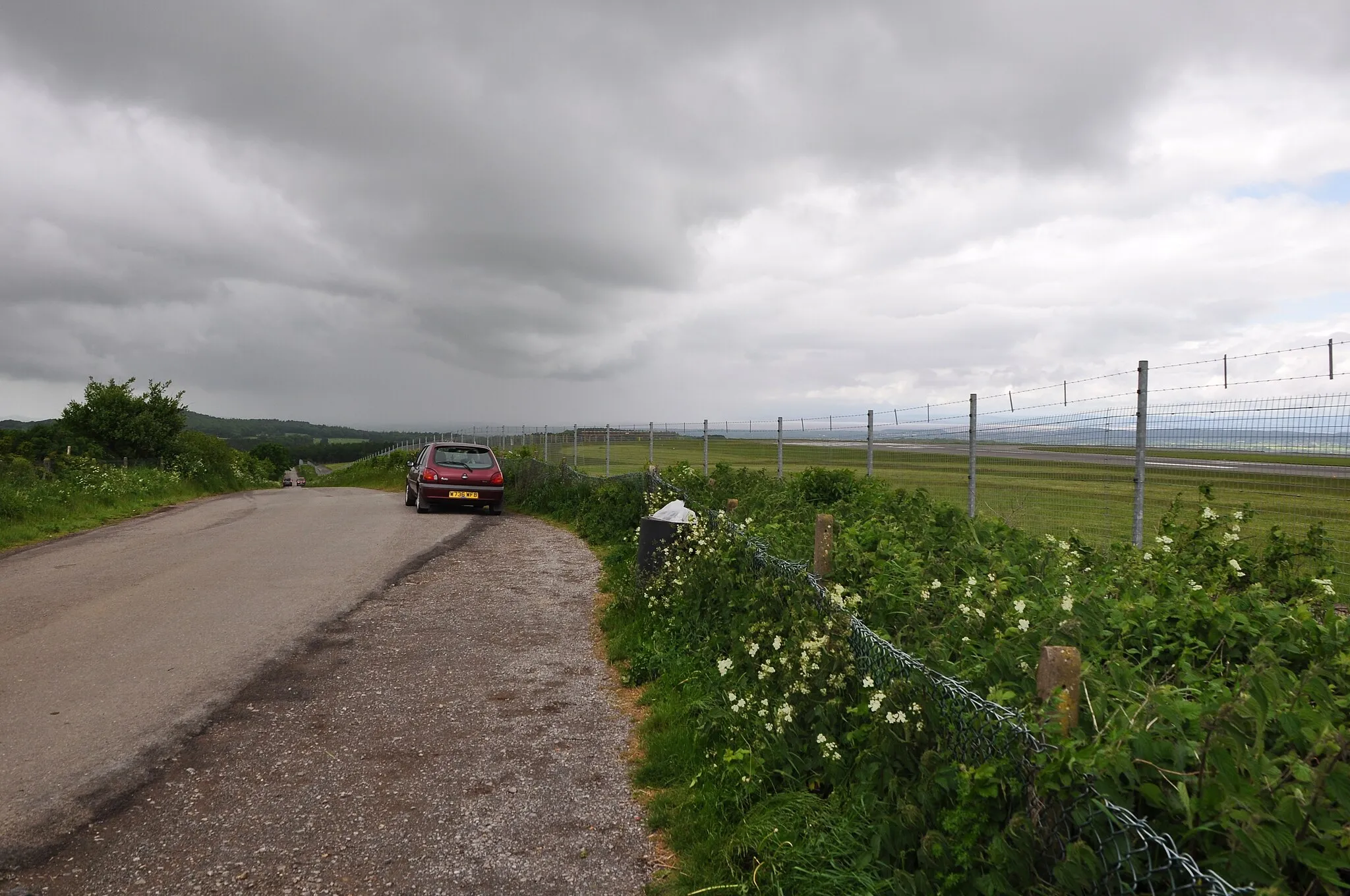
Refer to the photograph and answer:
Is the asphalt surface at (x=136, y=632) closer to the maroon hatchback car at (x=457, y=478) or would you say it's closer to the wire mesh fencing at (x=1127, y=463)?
the maroon hatchback car at (x=457, y=478)

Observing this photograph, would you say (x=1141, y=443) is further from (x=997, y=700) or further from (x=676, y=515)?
(x=997, y=700)

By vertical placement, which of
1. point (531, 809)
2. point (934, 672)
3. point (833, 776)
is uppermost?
point (934, 672)

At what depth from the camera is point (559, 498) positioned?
17062mm

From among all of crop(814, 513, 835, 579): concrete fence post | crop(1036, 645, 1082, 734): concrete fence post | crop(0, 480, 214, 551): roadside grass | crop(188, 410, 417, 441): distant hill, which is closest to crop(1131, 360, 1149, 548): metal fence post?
crop(814, 513, 835, 579): concrete fence post

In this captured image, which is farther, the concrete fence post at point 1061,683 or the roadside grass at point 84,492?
the roadside grass at point 84,492

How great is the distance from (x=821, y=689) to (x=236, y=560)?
9404mm

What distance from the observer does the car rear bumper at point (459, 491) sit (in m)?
17.0

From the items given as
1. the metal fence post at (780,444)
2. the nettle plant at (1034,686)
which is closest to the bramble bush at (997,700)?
the nettle plant at (1034,686)

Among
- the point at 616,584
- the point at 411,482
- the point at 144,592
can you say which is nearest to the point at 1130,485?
the point at 616,584

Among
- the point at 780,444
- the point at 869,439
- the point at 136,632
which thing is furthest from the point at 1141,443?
the point at 136,632

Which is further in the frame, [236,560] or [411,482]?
[411,482]

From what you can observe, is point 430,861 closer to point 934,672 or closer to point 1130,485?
point 934,672

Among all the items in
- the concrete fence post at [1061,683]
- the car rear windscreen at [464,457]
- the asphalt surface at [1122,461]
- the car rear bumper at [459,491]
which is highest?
the asphalt surface at [1122,461]

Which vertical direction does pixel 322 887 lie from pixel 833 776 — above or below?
below
